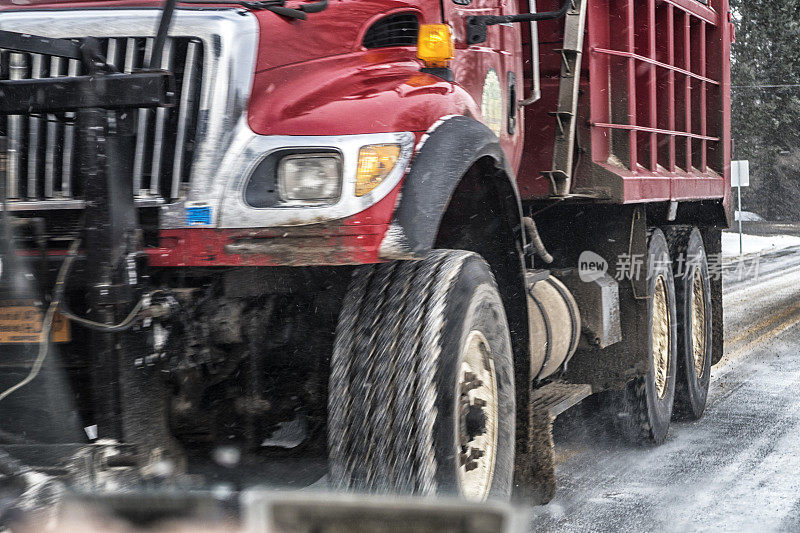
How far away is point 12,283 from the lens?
2.89 meters

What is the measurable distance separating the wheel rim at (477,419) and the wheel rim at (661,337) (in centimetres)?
313

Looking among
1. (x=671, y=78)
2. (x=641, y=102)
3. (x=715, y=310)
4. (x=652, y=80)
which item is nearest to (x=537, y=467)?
(x=641, y=102)

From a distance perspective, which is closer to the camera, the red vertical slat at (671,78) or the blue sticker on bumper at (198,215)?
the blue sticker on bumper at (198,215)

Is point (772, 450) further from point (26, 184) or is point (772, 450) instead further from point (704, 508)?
point (26, 184)

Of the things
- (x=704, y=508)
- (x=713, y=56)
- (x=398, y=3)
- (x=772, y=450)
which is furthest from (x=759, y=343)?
(x=398, y=3)

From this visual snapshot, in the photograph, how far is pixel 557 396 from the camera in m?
5.44

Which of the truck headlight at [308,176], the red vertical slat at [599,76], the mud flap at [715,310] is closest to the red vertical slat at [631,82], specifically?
the red vertical slat at [599,76]

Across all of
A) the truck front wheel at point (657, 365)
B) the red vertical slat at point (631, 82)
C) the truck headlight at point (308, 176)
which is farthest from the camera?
the truck front wheel at point (657, 365)

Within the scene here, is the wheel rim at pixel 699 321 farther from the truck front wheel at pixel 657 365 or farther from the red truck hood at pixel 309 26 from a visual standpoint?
the red truck hood at pixel 309 26

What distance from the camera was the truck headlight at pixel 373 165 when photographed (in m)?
2.96

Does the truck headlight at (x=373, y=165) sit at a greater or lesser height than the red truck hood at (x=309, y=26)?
lesser

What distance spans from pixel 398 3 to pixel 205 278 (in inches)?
46.0

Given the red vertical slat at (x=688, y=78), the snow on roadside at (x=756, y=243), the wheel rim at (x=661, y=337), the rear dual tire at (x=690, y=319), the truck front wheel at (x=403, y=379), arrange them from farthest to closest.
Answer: the snow on roadside at (x=756, y=243)
the rear dual tire at (x=690, y=319)
the red vertical slat at (x=688, y=78)
the wheel rim at (x=661, y=337)
the truck front wheel at (x=403, y=379)

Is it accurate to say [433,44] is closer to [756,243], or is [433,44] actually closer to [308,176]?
[308,176]
